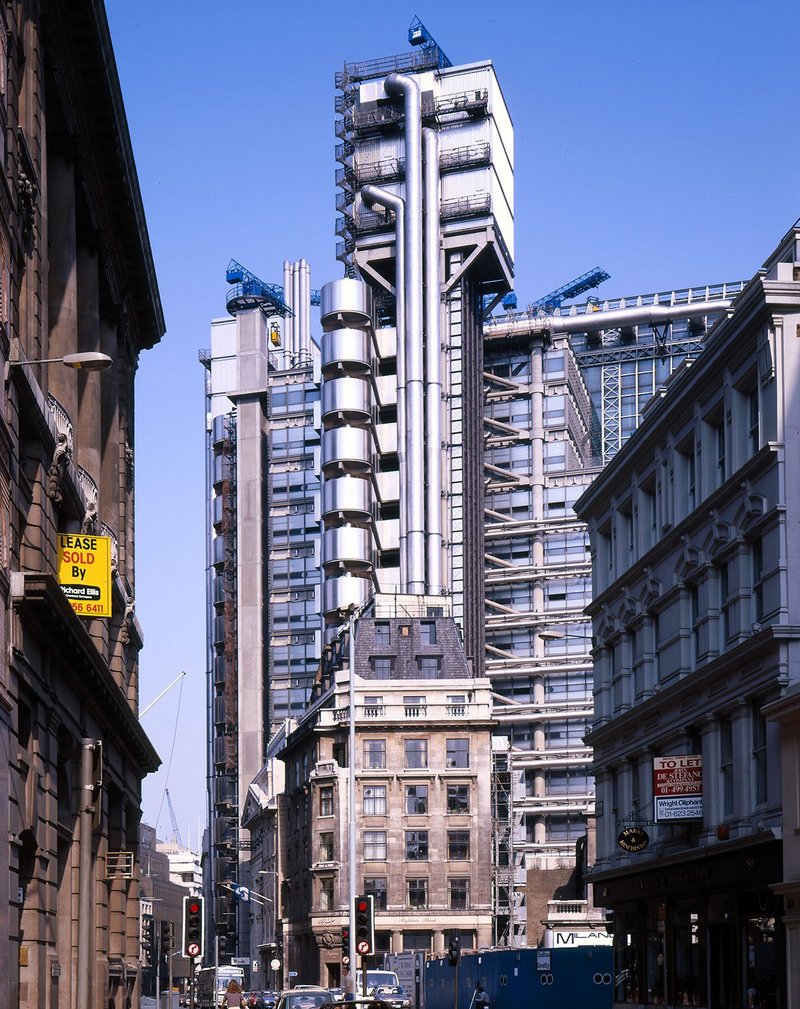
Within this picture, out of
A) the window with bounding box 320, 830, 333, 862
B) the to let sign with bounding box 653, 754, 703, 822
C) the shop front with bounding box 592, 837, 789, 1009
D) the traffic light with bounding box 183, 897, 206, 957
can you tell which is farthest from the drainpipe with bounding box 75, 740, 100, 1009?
the window with bounding box 320, 830, 333, 862

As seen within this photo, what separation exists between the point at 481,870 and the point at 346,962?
180 feet

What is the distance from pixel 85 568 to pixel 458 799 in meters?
83.0

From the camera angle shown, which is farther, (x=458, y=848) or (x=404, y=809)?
(x=404, y=809)

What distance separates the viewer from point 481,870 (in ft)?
394

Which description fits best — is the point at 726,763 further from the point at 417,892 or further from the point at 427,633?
the point at 427,633

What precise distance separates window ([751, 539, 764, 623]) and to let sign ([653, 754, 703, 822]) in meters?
5.99

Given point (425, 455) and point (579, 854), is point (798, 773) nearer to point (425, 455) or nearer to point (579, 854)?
point (579, 854)

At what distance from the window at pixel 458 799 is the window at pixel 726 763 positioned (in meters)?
73.1

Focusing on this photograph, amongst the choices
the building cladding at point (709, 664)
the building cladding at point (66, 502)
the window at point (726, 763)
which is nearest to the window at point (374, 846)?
the building cladding at point (709, 664)

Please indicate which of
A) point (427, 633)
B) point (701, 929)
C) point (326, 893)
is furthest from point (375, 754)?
point (701, 929)

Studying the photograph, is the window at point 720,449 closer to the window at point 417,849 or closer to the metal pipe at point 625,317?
the window at point 417,849

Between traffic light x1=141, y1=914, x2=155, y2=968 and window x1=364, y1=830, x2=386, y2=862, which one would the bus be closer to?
window x1=364, y1=830, x2=386, y2=862

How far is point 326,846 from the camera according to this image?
123 meters

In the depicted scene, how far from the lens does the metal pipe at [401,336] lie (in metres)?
155
